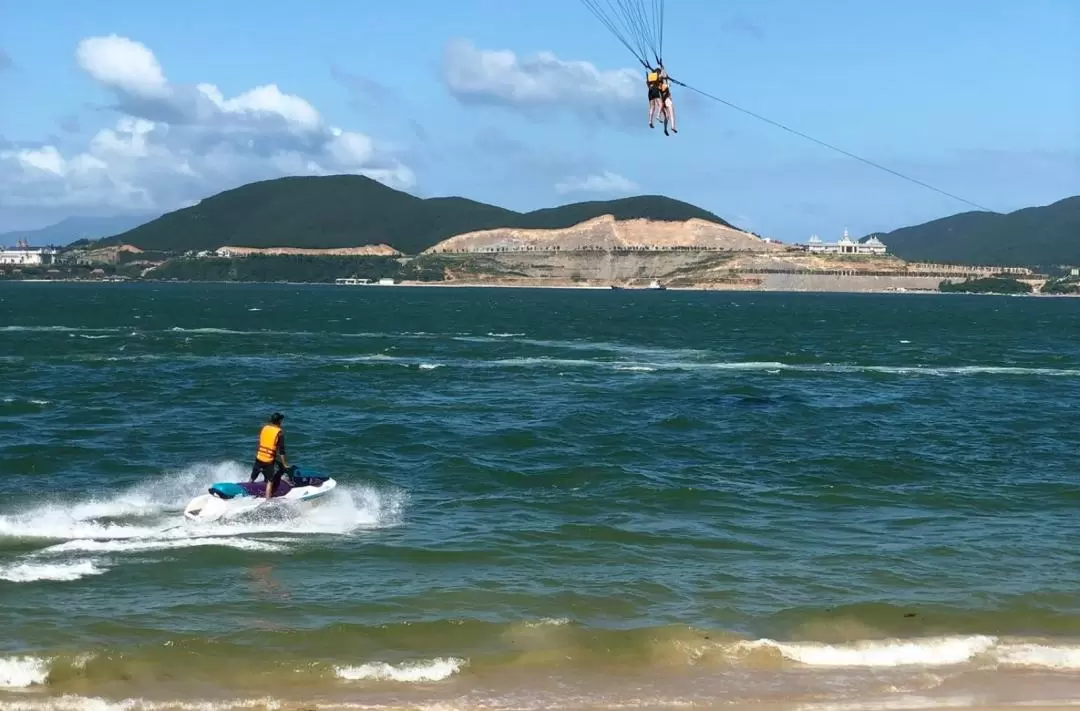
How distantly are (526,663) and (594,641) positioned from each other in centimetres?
116

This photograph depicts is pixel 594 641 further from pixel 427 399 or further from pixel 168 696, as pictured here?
pixel 427 399

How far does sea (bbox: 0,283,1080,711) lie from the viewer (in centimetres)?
1475

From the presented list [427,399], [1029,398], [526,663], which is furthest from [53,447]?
[1029,398]

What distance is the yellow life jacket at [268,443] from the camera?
878 inches

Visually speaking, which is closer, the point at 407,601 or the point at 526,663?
the point at 526,663

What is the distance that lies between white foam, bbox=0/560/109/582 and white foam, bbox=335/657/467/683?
598 cm

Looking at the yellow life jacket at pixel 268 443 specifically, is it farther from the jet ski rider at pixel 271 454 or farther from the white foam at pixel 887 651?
the white foam at pixel 887 651

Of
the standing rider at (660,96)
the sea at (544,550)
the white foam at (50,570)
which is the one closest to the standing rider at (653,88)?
the standing rider at (660,96)

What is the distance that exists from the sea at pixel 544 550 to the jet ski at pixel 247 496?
27 centimetres

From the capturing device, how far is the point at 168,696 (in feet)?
46.3

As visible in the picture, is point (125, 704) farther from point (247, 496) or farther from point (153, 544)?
point (247, 496)

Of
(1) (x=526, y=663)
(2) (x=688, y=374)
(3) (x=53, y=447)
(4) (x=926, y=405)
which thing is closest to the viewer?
(1) (x=526, y=663)

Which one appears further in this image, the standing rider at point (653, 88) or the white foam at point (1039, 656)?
the standing rider at point (653, 88)

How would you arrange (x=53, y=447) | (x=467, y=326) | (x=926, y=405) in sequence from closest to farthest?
(x=53, y=447) < (x=926, y=405) < (x=467, y=326)
